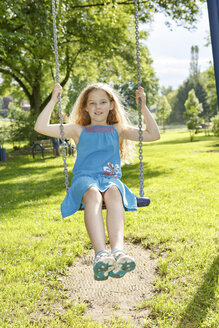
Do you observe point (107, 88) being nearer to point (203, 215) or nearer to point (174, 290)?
point (174, 290)

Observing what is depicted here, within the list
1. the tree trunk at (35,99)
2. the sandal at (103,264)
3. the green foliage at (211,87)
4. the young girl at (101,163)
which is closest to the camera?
the sandal at (103,264)

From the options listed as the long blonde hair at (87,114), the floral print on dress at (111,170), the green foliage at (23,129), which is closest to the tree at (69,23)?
the green foliage at (23,129)

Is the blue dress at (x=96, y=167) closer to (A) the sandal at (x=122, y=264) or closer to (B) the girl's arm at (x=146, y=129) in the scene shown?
(B) the girl's arm at (x=146, y=129)

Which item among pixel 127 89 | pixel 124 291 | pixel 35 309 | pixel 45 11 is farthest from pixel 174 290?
pixel 127 89

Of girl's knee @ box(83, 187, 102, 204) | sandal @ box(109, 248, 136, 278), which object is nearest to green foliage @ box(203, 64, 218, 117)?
girl's knee @ box(83, 187, 102, 204)

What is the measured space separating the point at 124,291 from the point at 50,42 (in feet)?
31.5

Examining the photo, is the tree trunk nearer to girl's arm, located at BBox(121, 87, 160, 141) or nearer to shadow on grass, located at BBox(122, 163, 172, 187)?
shadow on grass, located at BBox(122, 163, 172, 187)

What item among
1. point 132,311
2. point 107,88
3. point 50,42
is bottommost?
point 132,311

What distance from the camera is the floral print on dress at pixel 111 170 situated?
2984mm

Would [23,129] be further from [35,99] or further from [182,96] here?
[182,96]

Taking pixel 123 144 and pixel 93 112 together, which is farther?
pixel 123 144

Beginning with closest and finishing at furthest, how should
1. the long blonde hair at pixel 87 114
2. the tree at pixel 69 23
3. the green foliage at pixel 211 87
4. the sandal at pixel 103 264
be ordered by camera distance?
the sandal at pixel 103 264
the long blonde hair at pixel 87 114
the tree at pixel 69 23
the green foliage at pixel 211 87

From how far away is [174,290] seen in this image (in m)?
3.02

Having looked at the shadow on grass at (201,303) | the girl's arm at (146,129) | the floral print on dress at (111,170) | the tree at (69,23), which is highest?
the tree at (69,23)
